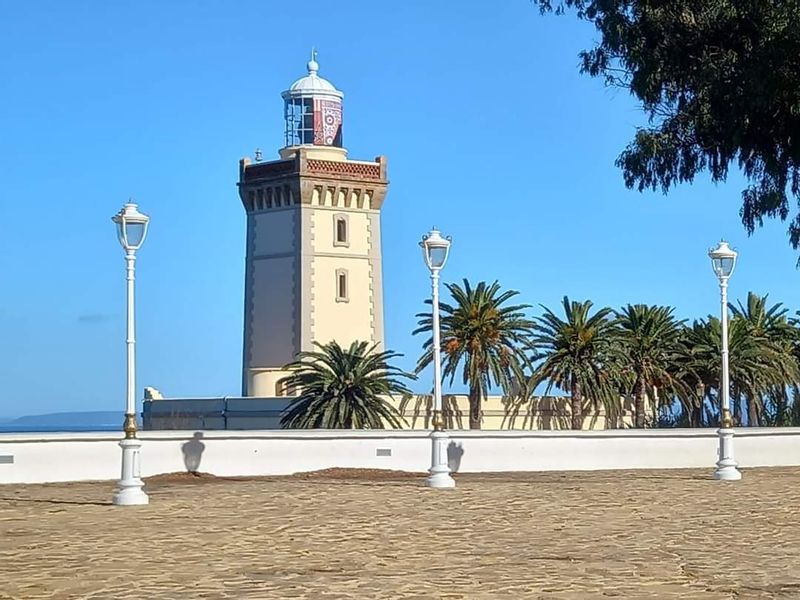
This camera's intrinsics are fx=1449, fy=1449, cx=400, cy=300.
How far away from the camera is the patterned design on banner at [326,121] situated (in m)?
64.1

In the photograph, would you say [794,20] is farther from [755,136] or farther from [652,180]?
[652,180]

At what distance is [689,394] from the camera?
174 feet

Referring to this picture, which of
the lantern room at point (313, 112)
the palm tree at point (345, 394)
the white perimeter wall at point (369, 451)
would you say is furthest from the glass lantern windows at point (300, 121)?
the white perimeter wall at point (369, 451)

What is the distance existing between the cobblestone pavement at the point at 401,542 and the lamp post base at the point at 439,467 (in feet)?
1.50

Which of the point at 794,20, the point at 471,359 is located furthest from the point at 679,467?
the point at 471,359

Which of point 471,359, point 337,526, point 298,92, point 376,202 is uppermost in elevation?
point 298,92

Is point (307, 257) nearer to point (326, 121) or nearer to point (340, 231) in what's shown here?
point (340, 231)

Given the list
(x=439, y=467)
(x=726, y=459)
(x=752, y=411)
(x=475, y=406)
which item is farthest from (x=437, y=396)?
(x=752, y=411)

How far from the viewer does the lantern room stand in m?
63.3

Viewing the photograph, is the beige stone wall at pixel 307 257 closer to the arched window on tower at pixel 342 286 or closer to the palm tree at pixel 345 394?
the arched window on tower at pixel 342 286

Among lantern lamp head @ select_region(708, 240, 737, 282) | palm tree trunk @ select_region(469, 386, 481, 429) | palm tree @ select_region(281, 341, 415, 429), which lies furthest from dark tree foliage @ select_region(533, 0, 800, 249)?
palm tree trunk @ select_region(469, 386, 481, 429)

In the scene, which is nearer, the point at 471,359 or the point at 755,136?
the point at 755,136

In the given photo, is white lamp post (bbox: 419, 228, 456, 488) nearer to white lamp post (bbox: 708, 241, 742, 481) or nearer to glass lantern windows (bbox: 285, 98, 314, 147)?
white lamp post (bbox: 708, 241, 742, 481)

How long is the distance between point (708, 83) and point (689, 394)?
3351 cm
